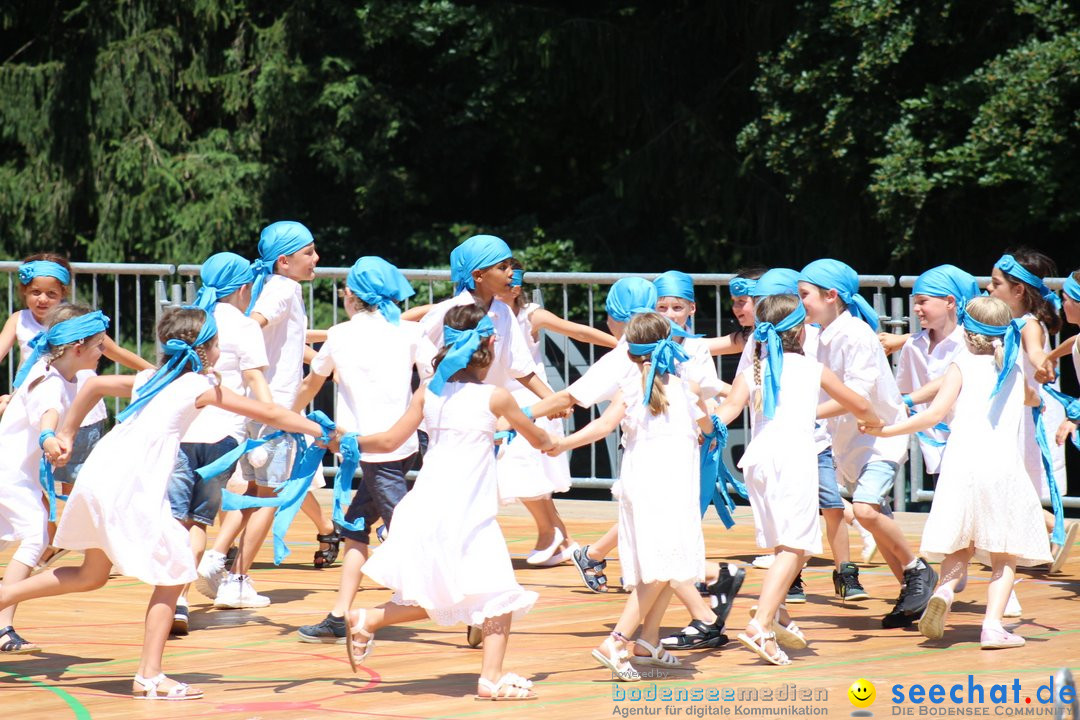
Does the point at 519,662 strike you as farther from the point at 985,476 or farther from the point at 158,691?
the point at 985,476

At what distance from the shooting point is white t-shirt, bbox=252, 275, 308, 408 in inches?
318

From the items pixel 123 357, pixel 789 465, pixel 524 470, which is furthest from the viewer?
pixel 524 470

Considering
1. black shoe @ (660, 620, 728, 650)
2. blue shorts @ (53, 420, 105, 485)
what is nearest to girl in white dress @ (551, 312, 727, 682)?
black shoe @ (660, 620, 728, 650)

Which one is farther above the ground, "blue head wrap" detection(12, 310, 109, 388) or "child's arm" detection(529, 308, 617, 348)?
"blue head wrap" detection(12, 310, 109, 388)

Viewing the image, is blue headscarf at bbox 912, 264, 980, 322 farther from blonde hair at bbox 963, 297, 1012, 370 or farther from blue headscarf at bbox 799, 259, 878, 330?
blonde hair at bbox 963, 297, 1012, 370

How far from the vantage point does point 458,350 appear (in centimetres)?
605

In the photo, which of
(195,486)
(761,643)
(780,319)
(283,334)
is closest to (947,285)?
(780,319)

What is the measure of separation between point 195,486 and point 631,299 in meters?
2.28

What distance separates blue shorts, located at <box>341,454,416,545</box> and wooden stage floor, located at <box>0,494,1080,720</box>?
0.57 metres

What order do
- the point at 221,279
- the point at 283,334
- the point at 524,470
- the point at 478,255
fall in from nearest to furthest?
the point at 221,279 → the point at 478,255 → the point at 283,334 → the point at 524,470

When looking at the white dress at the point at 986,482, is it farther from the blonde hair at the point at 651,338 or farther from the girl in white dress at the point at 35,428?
the girl in white dress at the point at 35,428

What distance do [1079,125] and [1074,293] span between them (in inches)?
289

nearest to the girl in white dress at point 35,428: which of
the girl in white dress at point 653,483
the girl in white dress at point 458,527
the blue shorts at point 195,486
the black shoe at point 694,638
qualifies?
the blue shorts at point 195,486

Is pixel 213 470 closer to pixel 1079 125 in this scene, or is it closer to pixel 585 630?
pixel 585 630
